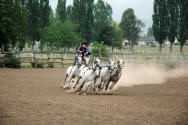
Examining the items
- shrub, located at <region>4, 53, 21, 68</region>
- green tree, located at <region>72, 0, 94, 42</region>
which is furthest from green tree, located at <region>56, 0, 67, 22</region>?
shrub, located at <region>4, 53, 21, 68</region>

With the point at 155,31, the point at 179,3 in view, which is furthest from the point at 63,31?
the point at 179,3

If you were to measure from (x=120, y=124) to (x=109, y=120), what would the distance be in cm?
45

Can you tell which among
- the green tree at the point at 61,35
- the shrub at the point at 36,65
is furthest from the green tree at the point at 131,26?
the shrub at the point at 36,65

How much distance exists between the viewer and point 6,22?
3253 centimetres

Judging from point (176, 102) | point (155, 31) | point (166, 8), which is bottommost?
point (176, 102)

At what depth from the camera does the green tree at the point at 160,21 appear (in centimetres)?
5012

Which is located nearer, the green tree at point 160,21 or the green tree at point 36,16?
the green tree at point 160,21

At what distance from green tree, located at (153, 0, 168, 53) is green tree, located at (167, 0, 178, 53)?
1.88 ft

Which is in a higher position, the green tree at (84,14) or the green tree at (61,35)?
the green tree at (84,14)

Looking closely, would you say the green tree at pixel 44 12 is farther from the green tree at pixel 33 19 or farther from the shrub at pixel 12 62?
the shrub at pixel 12 62

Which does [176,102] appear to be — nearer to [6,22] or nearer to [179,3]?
[6,22]

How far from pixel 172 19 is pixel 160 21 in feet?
6.34

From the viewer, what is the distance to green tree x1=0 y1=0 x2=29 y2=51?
32.7 m

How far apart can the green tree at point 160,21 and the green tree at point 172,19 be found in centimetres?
57
